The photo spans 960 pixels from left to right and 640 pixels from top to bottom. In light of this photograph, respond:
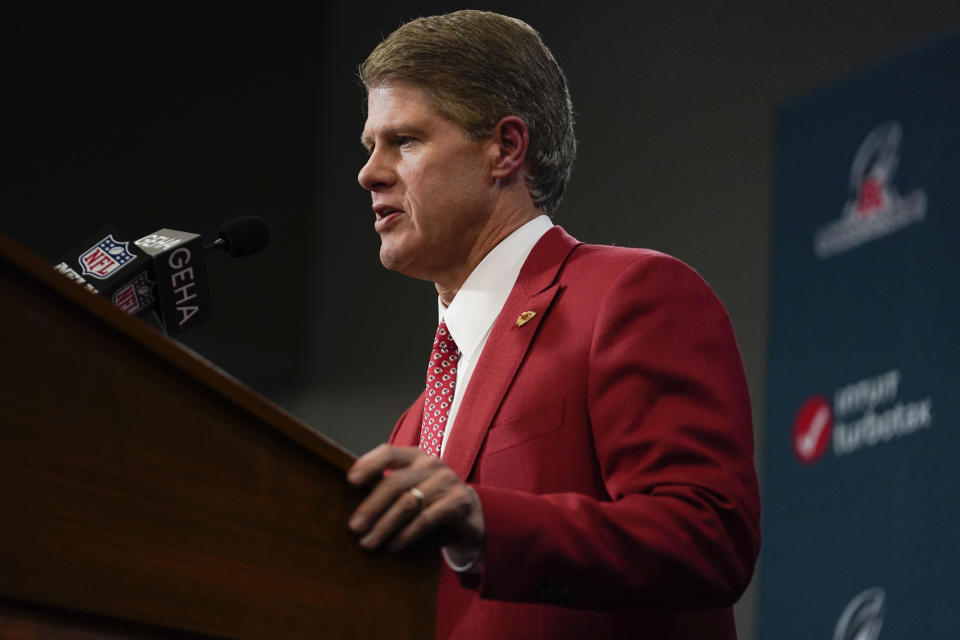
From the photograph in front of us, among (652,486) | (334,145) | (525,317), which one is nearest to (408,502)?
(652,486)

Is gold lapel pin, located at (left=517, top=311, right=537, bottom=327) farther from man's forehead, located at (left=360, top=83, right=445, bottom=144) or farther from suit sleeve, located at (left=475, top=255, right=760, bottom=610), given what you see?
man's forehead, located at (left=360, top=83, right=445, bottom=144)

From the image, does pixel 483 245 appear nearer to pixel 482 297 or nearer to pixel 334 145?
pixel 482 297

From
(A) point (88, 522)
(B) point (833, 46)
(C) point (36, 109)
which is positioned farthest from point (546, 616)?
(C) point (36, 109)

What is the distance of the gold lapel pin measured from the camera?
157 cm

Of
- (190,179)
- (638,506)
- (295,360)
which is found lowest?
(295,360)

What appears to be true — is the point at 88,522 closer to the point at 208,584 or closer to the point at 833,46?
the point at 208,584

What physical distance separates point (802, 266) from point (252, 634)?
272cm

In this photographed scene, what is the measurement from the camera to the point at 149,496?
0.91 metres

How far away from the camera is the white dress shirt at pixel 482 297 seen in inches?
65.9

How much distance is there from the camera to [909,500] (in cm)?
296

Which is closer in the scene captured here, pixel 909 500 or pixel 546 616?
pixel 546 616

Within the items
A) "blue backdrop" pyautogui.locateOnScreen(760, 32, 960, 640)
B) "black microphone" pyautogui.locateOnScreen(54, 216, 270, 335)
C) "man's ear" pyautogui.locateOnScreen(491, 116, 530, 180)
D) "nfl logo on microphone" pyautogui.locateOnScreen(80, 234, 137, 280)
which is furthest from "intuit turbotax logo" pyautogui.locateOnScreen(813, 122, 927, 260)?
"nfl logo on microphone" pyautogui.locateOnScreen(80, 234, 137, 280)

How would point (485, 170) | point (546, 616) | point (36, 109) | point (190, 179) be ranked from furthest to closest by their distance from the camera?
point (190, 179)
point (36, 109)
point (485, 170)
point (546, 616)

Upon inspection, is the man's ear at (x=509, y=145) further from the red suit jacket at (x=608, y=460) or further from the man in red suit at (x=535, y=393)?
the red suit jacket at (x=608, y=460)
